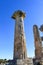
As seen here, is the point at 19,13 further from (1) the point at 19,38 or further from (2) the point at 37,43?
(2) the point at 37,43

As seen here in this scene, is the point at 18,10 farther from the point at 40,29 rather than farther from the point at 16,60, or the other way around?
the point at 40,29

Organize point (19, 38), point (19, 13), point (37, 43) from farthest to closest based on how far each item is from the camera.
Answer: point (37, 43)
point (19, 13)
point (19, 38)

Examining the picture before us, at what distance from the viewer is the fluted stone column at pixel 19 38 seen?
1258cm

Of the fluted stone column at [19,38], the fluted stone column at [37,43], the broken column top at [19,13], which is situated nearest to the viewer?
the fluted stone column at [19,38]

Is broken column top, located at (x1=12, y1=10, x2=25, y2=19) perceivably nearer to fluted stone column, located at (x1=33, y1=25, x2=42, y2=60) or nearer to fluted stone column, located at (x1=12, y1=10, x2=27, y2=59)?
fluted stone column, located at (x1=12, y1=10, x2=27, y2=59)

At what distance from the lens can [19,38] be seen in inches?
523

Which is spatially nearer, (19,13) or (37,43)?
(19,13)

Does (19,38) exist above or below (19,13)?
below

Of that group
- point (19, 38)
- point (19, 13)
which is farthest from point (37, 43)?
point (19, 13)

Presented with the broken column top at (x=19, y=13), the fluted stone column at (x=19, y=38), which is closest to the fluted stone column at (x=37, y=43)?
the fluted stone column at (x=19, y=38)

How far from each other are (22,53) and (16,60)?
1.19m

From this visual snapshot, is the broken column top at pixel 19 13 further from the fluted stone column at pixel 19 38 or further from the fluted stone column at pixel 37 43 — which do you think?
the fluted stone column at pixel 37 43

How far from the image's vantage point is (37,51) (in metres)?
18.5

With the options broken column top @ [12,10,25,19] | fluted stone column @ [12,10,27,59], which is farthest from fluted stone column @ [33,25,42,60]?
broken column top @ [12,10,25,19]
